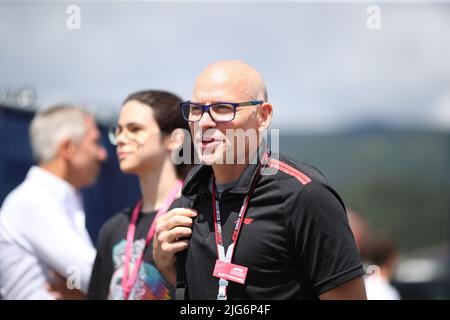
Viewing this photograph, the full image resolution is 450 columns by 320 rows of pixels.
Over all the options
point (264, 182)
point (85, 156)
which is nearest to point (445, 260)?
point (85, 156)

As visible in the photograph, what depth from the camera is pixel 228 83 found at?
205 centimetres

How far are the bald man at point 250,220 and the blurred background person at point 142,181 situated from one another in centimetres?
65

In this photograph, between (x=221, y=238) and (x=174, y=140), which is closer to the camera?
(x=221, y=238)

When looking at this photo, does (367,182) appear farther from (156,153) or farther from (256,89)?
(256,89)

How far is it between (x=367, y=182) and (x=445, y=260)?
6.58 feet

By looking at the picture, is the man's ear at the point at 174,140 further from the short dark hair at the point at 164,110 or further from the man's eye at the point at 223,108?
the man's eye at the point at 223,108

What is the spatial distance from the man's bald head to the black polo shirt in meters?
0.26

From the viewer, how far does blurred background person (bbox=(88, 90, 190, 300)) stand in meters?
2.82

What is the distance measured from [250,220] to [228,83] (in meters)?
0.46

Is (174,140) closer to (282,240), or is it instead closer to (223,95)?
(223,95)

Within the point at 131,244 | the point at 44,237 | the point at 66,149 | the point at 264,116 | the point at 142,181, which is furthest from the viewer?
the point at 66,149

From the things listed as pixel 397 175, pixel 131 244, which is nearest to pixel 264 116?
pixel 131 244

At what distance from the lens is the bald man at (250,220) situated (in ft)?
6.45

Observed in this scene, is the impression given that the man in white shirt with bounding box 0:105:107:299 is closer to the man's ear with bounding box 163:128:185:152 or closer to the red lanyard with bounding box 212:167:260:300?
the man's ear with bounding box 163:128:185:152
